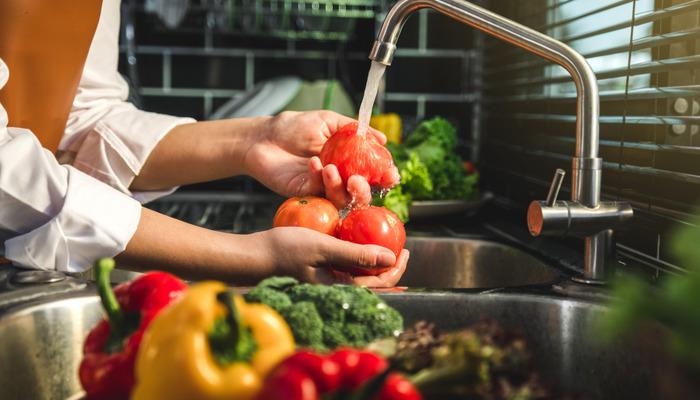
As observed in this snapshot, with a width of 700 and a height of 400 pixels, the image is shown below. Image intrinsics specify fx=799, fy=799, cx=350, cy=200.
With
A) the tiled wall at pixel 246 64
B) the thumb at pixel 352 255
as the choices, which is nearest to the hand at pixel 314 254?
the thumb at pixel 352 255

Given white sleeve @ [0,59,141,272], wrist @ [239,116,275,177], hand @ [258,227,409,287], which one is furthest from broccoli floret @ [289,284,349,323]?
wrist @ [239,116,275,177]

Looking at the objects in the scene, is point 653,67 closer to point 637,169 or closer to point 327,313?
point 637,169

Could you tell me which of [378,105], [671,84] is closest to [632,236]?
[671,84]

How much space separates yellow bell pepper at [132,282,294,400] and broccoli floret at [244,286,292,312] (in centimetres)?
18

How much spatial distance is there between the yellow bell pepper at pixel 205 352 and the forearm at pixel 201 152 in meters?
0.94

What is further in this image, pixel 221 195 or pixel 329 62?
pixel 329 62

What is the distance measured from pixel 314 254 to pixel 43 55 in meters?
0.58

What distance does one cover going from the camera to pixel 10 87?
4.08 ft

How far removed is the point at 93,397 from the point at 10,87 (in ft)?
2.43

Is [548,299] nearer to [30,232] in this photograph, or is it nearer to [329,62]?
[30,232]

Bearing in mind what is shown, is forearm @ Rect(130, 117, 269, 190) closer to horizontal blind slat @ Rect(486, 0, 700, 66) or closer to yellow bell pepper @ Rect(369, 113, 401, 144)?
horizontal blind slat @ Rect(486, 0, 700, 66)

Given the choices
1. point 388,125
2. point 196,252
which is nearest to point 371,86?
point 196,252

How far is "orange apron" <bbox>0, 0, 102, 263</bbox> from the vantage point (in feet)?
3.99

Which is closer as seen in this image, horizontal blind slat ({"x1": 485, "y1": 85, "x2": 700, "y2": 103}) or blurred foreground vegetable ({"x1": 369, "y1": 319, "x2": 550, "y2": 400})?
blurred foreground vegetable ({"x1": 369, "y1": 319, "x2": 550, "y2": 400})
